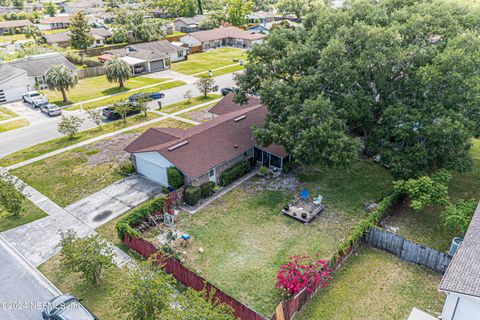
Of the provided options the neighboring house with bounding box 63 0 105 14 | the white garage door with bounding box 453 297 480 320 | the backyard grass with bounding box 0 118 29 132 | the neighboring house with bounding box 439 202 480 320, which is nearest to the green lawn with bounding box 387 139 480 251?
the neighboring house with bounding box 439 202 480 320

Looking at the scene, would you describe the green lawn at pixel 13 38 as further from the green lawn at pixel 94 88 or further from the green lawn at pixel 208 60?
the green lawn at pixel 208 60

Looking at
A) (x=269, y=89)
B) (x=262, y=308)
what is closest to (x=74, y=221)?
(x=262, y=308)

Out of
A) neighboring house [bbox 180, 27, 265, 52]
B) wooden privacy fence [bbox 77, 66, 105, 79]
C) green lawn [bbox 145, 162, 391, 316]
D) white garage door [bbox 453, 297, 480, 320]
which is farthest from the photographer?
neighboring house [bbox 180, 27, 265, 52]

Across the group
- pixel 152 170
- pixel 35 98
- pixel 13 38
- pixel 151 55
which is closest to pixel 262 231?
pixel 152 170

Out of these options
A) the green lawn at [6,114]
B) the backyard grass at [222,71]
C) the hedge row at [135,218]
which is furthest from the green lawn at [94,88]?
the hedge row at [135,218]

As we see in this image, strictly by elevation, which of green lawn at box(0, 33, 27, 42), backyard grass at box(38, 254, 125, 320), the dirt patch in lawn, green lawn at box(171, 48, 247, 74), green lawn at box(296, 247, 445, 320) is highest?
green lawn at box(0, 33, 27, 42)

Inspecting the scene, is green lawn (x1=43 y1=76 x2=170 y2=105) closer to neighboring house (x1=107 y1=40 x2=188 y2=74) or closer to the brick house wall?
neighboring house (x1=107 y1=40 x2=188 y2=74)

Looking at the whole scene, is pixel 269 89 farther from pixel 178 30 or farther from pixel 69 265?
pixel 178 30
